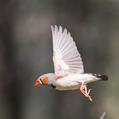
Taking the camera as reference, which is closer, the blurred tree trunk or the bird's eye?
the bird's eye

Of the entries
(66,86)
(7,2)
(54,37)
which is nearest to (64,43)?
(54,37)

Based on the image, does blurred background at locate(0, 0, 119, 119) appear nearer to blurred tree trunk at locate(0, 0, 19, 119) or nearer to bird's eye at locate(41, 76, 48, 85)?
blurred tree trunk at locate(0, 0, 19, 119)

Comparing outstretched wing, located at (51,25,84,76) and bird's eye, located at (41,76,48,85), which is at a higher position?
outstretched wing, located at (51,25,84,76)

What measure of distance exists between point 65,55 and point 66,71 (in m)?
0.12

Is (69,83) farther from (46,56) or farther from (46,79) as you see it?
(46,56)

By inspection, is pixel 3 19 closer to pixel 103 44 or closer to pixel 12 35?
pixel 12 35

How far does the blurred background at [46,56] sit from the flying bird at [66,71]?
3015 mm

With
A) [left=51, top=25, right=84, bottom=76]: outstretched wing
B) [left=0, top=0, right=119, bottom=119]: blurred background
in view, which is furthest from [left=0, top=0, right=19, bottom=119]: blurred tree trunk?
[left=51, top=25, right=84, bottom=76]: outstretched wing

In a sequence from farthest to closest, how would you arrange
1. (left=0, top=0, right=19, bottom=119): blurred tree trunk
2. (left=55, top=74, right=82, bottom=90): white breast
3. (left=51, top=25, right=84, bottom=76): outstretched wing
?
(left=0, top=0, right=19, bottom=119): blurred tree trunk, (left=51, top=25, right=84, bottom=76): outstretched wing, (left=55, top=74, right=82, bottom=90): white breast

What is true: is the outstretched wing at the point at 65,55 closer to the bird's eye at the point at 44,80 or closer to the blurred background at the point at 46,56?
the bird's eye at the point at 44,80

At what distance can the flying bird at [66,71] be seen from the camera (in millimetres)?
1808

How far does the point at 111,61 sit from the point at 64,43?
12.6ft

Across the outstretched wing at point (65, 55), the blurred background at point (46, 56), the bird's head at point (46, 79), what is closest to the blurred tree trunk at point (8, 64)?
the blurred background at point (46, 56)

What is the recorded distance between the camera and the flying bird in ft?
5.93
